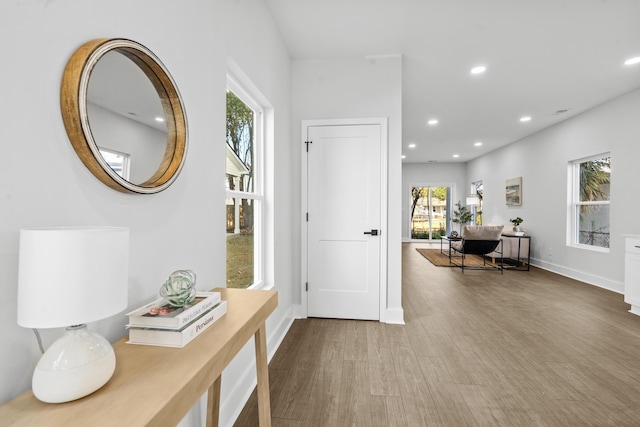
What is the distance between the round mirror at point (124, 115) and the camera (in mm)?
782

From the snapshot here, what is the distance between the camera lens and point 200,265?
1.47 metres

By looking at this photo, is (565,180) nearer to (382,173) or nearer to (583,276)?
(583,276)

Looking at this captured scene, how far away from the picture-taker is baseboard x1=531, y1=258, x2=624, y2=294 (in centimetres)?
437

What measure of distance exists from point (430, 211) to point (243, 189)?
9647 millimetres

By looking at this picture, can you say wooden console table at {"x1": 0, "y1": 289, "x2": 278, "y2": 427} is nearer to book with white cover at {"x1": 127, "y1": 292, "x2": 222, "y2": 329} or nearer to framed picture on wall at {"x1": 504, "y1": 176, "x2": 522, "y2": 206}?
book with white cover at {"x1": 127, "y1": 292, "x2": 222, "y2": 329}

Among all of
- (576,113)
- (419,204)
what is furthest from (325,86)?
(419,204)

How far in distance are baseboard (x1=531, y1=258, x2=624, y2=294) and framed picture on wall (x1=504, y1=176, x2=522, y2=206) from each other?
146 centimetres

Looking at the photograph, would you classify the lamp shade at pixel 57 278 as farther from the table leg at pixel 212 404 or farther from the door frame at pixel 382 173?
the door frame at pixel 382 173

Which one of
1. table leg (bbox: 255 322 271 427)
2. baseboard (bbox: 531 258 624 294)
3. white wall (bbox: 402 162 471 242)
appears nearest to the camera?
table leg (bbox: 255 322 271 427)

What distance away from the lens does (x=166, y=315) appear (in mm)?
887

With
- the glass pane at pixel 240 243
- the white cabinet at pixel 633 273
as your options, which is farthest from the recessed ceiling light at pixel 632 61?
the glass pane at pixel 240 243

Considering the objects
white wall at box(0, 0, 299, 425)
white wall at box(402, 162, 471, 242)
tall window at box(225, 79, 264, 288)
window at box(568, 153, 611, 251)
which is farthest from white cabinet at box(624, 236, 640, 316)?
white wall at box(402, 162, 471, 242)

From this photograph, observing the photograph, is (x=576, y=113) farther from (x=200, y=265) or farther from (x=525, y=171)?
(x=200, y=265)

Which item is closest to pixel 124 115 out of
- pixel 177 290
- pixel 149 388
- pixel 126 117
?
pixel 126 117
